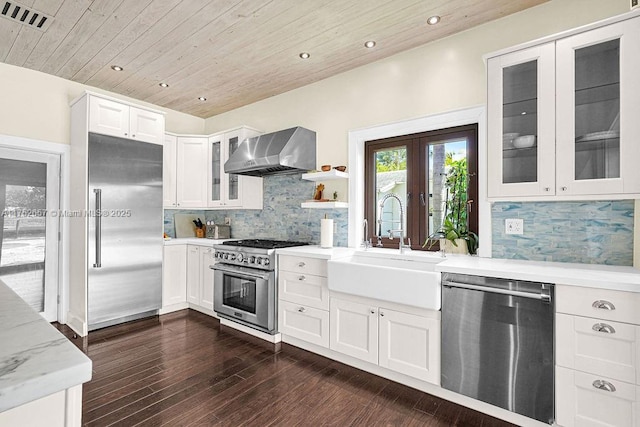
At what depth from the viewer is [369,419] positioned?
2.09 meters

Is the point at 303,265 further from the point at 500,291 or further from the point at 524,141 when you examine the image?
the point at 524,141

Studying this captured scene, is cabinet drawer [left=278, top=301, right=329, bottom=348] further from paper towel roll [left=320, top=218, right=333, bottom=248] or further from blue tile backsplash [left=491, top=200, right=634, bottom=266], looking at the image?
blue tile backsplash [left=491, top=200, right=634, bottom=266]

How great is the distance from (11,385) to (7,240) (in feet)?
13.4

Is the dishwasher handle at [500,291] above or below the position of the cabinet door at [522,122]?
below

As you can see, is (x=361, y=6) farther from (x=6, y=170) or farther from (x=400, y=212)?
(x=6, y=170)

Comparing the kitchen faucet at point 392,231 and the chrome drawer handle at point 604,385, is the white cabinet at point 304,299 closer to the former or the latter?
the kitchen faucet at point 392,231

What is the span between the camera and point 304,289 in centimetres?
306

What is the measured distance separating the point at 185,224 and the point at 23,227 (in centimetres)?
183

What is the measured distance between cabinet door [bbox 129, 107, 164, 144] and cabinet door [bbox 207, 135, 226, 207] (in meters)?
0.68

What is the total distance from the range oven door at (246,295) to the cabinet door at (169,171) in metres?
1.33

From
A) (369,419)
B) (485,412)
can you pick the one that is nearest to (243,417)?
(369,419)

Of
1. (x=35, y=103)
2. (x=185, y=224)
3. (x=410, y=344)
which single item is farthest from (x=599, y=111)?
(x=35, y=103)

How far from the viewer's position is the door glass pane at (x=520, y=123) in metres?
2.19

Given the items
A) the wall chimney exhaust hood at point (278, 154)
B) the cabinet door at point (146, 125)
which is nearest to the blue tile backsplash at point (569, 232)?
the wall chimney exhaust hood at point (278, 154)
